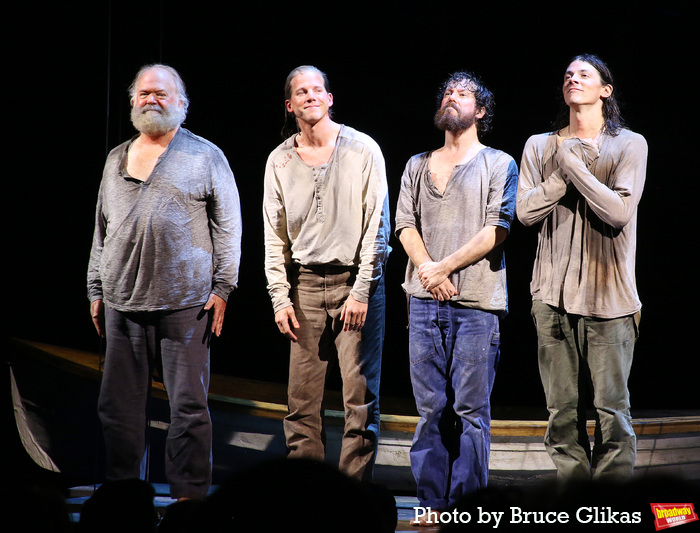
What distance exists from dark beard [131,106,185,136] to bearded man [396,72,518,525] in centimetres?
110

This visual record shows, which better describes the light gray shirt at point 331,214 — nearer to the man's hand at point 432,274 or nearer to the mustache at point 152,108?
the man's hand at point 432,274

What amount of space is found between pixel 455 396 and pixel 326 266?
77cm

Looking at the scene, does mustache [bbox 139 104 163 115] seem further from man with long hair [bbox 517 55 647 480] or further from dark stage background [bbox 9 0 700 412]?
man with long hair [bbox 517 55 647 480]

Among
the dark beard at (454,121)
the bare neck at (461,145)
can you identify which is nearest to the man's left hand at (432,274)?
the bare neck at (461,145)

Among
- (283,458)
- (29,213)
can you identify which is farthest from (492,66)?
(283,458)

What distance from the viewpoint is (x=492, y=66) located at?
373 cm

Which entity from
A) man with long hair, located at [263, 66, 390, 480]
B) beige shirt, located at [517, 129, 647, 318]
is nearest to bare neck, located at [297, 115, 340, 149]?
man with long hair, located at [263, 66, 390, 480]

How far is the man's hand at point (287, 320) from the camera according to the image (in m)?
3.20

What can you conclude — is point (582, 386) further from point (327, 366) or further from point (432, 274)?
point (327, 366)

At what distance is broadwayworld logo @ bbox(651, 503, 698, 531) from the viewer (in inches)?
36.3

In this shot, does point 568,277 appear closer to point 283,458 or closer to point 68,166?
point 283,458

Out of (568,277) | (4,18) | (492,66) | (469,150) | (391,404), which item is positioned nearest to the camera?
(568,277)

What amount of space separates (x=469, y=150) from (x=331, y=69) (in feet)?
3.13

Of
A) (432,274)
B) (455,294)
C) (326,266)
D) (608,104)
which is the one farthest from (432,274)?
(608,104)
